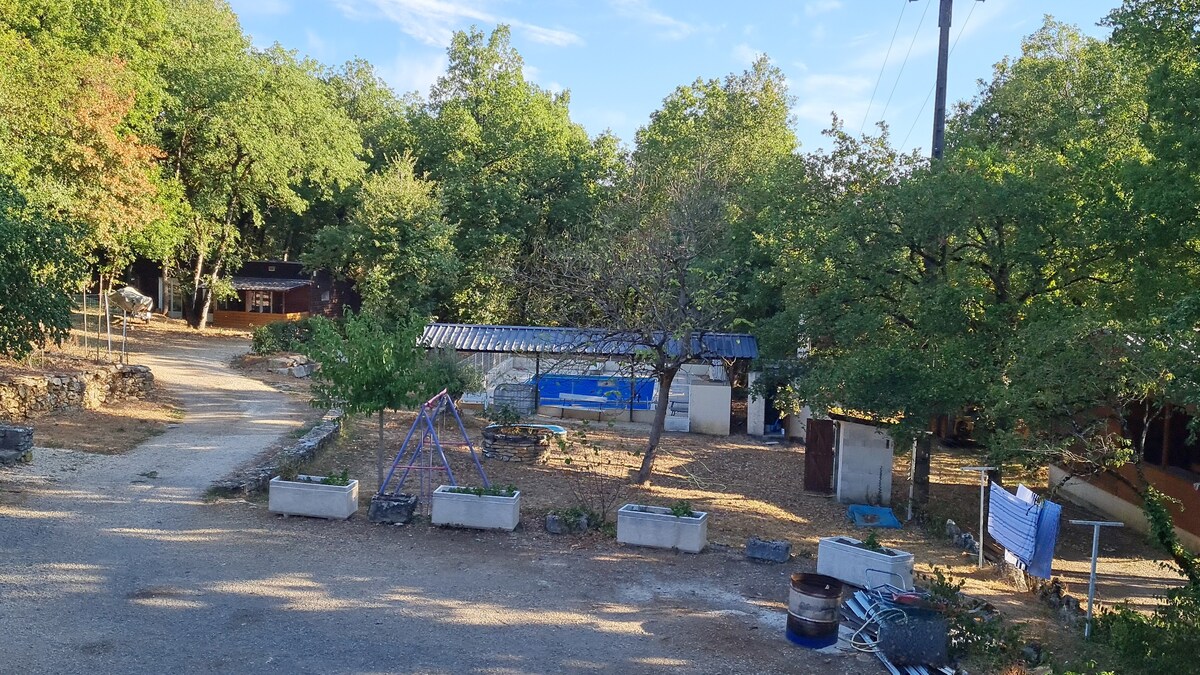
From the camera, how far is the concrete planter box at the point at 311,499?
11.7 m

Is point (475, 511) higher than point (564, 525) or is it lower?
higher

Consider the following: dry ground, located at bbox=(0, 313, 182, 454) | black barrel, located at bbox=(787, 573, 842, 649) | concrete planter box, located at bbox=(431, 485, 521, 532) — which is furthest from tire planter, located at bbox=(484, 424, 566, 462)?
black barrel, located at bbox=(787, 573, 842, 649)

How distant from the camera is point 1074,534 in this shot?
1448 cm

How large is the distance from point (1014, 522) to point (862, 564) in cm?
229

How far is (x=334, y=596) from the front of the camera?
8828 millimetres

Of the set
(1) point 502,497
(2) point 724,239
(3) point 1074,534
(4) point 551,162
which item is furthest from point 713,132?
(1) point 502,497

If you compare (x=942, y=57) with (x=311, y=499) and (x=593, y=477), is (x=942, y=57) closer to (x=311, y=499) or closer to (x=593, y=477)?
(x=593, y=477)

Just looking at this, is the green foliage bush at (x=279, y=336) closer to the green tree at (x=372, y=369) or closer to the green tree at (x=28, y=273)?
A: the green tree at (x=28, y=273)

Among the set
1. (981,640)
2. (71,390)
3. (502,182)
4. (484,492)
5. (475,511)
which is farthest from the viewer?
(502,182)

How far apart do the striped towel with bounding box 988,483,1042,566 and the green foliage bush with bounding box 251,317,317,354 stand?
75.2 ft

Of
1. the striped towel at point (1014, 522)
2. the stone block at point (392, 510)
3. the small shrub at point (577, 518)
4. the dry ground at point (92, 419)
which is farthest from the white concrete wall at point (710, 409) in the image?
the dry ground at point (92, 419)

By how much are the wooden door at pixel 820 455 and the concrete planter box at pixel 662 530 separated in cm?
563

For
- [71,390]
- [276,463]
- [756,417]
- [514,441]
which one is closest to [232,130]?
[71,390]

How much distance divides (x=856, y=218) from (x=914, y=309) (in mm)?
1811
